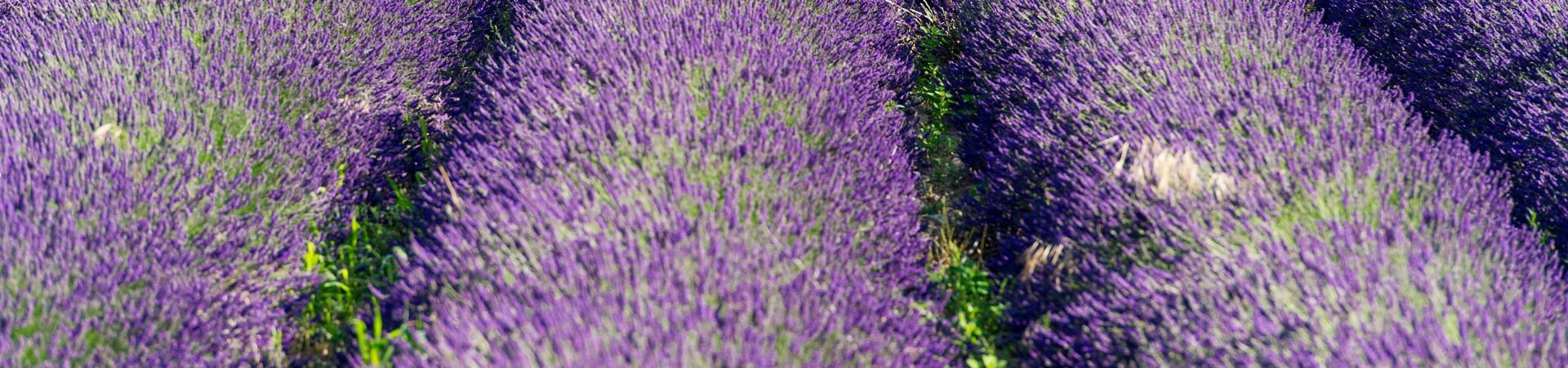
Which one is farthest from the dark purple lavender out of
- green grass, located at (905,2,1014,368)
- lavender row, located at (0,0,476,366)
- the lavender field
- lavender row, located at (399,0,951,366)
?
lavender row, located at (0,0,476,366)

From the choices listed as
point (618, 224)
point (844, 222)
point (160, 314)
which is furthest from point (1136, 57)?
point (160, 314)

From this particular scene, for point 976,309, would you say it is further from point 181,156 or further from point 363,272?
point 181,156

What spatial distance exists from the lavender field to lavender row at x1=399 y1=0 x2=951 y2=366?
0.4 inches

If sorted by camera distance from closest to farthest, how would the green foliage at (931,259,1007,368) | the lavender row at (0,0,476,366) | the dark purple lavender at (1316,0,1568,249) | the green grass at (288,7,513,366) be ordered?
the lavender row at (0,0,476,366) → the green grass at (288,7,513,366) → the green foliage at (931,259,1007,368) → the dark purple lavender at (1316,0,1568,249)

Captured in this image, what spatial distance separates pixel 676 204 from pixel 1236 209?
125 cm

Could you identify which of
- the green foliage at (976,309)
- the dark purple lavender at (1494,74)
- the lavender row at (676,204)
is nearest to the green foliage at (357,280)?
the lavender row at (676,204)

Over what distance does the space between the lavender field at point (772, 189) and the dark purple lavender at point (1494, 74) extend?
0.03 feet

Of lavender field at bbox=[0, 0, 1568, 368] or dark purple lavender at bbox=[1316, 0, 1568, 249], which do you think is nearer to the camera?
lavender field at bbox=[0, 0, 1568, 368]

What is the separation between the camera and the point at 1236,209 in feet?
8.63

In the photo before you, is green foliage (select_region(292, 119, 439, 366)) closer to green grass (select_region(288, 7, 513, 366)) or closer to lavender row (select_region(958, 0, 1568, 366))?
green grass (select_region(288, 7, 513, 366))

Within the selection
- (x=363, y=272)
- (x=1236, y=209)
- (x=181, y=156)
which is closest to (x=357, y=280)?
(x=363, y=272)

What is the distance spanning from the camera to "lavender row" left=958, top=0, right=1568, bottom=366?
91.3 inches

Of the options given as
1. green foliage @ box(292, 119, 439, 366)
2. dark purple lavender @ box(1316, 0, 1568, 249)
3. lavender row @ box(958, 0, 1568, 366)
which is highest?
dark purple lavender @ box(1316, 0, 1568, 249)

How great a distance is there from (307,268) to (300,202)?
185 mm
